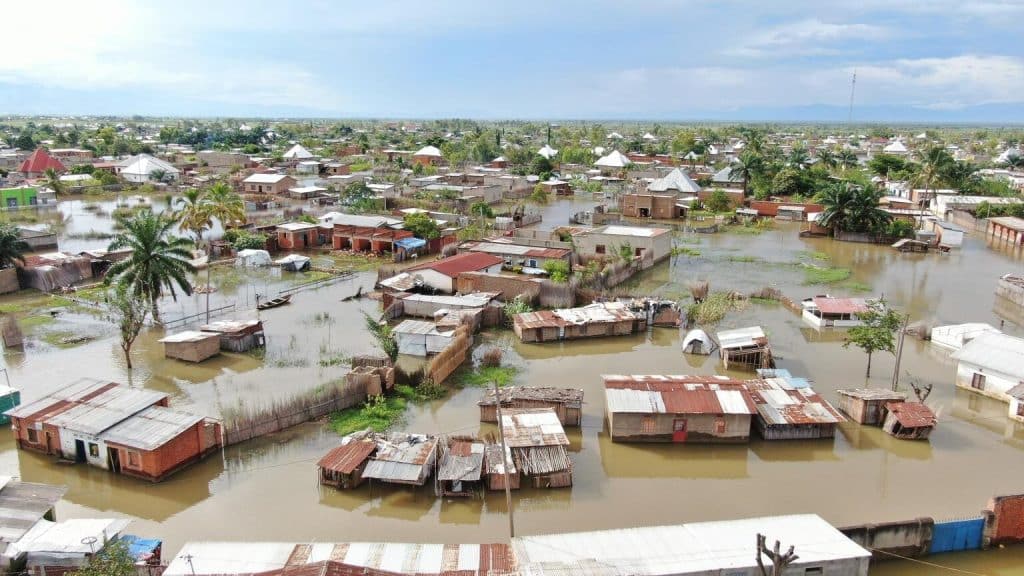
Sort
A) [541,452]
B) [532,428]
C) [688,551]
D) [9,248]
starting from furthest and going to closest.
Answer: [9,248], [532,428], [541,452], [688,551]

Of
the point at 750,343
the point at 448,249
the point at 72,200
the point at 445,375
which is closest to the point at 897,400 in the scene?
the point at 750,343

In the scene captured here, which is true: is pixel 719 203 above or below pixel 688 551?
above

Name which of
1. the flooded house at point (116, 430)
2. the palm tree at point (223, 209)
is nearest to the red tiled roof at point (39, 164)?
the palm tree at point (223, 209)

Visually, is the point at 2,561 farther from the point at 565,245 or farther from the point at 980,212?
the point at 980,212

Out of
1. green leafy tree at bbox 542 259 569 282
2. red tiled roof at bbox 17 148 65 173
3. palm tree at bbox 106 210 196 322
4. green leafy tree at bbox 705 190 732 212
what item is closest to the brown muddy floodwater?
palm tree at bbox 106 210 196 322

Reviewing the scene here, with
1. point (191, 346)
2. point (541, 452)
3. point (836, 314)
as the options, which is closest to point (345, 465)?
point (541, 452)

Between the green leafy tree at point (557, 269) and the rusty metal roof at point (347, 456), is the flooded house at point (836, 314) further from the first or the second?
the rusty metal roof at point (347, 456)

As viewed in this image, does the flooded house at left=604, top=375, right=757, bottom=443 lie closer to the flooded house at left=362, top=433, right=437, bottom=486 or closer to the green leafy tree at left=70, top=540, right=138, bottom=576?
the flooded house at left=362, top=433, right=437, bottom=486

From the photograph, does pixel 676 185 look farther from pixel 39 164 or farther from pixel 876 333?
pixel 39 164
